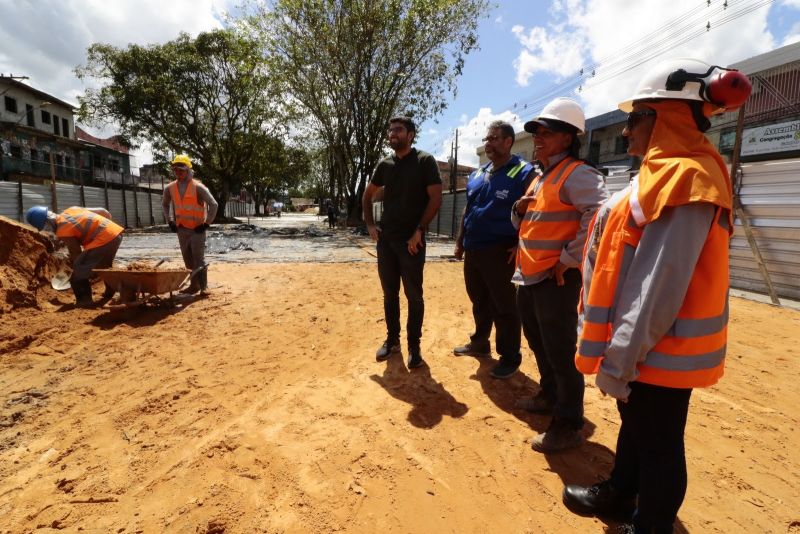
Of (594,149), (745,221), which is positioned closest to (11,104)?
(594,149)

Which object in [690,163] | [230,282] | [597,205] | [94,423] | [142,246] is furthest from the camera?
[142,246]

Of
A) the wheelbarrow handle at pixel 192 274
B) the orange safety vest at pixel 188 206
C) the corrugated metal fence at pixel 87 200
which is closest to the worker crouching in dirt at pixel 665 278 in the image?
the wheelbarrow handle at pixel 192 274

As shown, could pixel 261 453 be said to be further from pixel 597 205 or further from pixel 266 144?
pixel 266 144

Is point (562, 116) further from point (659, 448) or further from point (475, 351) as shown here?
point (475, 351)

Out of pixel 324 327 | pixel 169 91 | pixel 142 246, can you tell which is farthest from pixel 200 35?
pixel 324 327

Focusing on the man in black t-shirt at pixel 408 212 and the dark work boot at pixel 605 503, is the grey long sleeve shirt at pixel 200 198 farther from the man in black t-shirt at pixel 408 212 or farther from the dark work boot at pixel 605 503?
the dark work boot at pixel 605 503

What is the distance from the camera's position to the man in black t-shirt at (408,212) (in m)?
3.46

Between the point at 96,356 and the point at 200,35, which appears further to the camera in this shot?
the point at 200,35

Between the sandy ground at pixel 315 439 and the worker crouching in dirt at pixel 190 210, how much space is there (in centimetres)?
179

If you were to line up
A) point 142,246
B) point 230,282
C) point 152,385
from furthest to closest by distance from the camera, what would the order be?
point 142,246 → point 230,282 → point 152,385

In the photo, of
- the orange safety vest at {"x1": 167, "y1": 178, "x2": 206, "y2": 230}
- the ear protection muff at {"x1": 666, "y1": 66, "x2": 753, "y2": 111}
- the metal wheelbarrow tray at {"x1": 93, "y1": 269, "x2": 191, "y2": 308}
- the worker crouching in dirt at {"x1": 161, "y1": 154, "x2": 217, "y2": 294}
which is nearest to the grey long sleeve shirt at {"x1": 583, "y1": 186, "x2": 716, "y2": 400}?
the ear protection muff at {"x1": 666, "y1": 66, "x2": 753, "y2": 111}

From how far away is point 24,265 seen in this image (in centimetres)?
557

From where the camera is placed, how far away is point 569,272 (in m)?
2.33

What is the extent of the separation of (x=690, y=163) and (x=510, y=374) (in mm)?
2390
